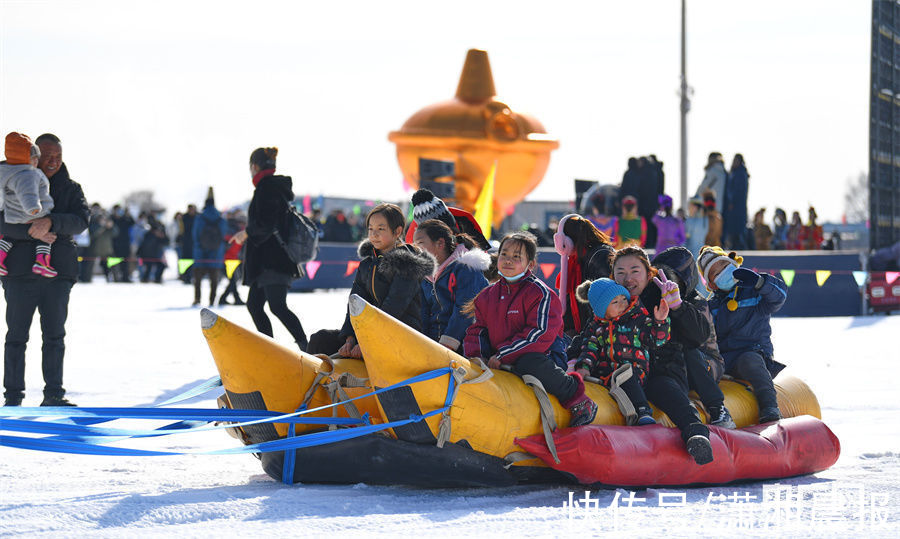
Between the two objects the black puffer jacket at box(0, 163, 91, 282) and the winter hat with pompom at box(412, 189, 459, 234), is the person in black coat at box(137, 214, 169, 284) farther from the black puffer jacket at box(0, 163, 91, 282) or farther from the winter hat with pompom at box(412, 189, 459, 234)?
the winter hat with pompom at box(412, 189, 459, 234)

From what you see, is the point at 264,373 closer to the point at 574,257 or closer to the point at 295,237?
the point at 574,257

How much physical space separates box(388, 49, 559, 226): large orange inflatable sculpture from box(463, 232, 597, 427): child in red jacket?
1603 centimetres

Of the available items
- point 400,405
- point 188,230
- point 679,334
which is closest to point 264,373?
point 400,405

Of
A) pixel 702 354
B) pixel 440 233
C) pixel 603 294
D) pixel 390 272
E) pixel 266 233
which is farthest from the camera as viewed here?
pixel 266 233

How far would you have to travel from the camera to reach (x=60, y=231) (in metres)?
6.81

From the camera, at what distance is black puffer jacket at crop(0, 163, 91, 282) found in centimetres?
675

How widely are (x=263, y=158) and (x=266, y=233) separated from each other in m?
0.53

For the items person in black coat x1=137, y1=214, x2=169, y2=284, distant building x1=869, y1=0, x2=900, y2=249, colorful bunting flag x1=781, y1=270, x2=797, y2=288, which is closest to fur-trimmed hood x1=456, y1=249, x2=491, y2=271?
colorful bunting flag x1=781, y1=270, x2=797, y2=288

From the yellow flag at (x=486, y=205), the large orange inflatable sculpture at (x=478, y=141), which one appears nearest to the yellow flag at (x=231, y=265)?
the yellow flag at (x=486, y=205)

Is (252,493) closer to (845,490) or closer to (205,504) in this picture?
(205,504)

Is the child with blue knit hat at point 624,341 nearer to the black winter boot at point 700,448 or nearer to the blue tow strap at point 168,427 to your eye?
the black winter boot at point 700,448

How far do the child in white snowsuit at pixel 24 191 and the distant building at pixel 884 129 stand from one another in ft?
47.9

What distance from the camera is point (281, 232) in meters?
8.41

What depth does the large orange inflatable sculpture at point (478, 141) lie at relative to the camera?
70.9ft
